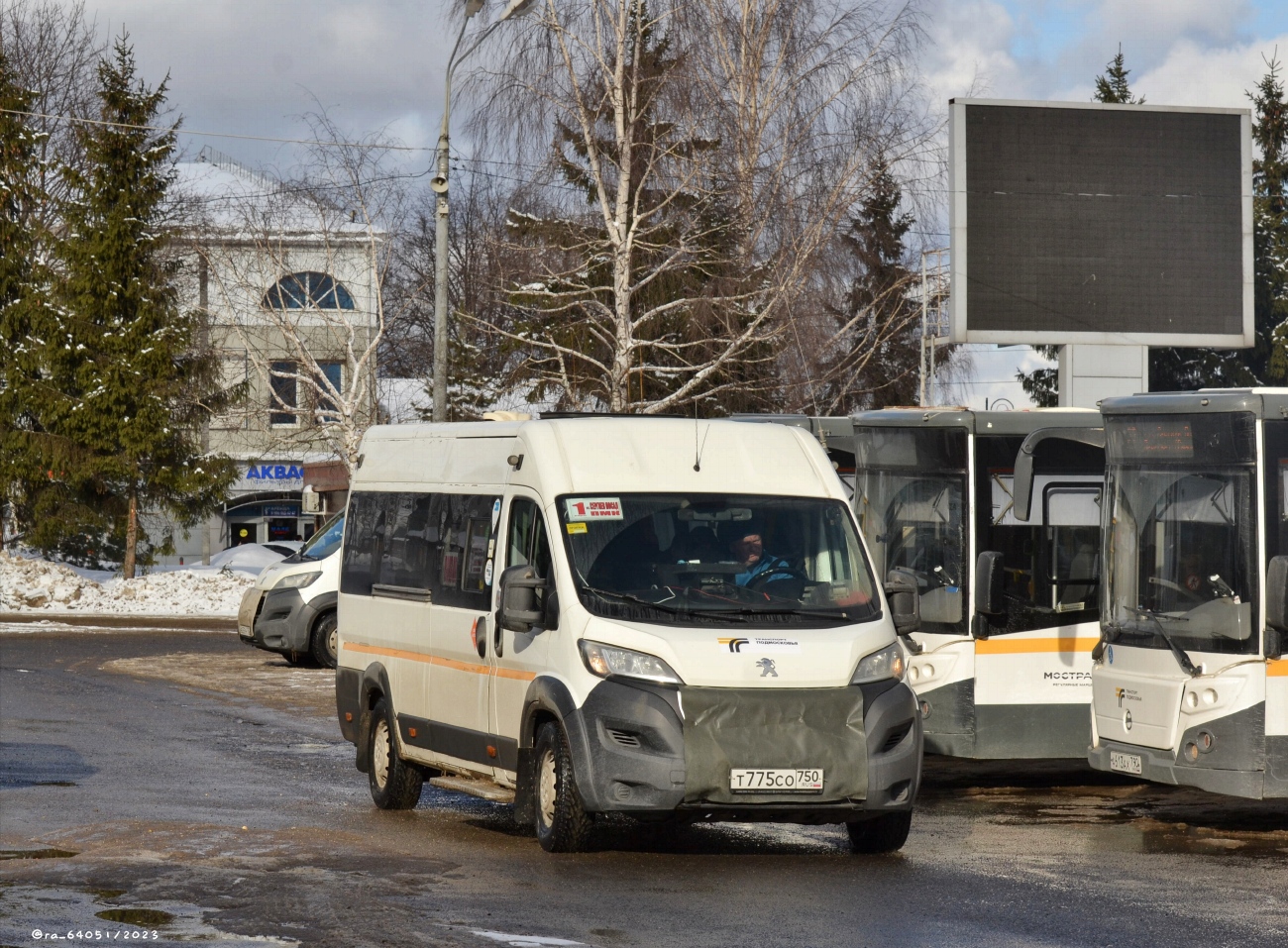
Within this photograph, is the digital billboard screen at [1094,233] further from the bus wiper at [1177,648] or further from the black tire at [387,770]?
the black tire at [387,770]

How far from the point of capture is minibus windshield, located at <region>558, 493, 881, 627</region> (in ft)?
33.2

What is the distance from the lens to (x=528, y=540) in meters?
10.8

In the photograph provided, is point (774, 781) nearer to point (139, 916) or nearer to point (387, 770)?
point (139, 916)

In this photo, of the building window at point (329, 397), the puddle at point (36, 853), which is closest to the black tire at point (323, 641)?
the building window at point (329, 397)

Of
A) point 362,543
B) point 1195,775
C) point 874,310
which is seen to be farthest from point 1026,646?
point 874,310

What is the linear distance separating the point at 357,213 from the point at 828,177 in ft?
28.1

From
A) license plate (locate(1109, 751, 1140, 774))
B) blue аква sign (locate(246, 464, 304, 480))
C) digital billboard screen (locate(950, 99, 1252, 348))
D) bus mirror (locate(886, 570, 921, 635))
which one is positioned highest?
digital billboard screen (locate(950, 99, 1252, 348))

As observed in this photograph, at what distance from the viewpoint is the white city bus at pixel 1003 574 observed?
13.7 meters

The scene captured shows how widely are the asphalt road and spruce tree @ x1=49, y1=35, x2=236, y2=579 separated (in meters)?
24.3

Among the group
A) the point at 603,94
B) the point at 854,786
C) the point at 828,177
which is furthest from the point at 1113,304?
the point at 854,786

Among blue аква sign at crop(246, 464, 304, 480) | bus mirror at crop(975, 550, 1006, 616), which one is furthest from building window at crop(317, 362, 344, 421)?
bus mirror at crop(975, 550, 1006, 616)

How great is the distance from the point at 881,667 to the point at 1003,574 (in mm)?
3638

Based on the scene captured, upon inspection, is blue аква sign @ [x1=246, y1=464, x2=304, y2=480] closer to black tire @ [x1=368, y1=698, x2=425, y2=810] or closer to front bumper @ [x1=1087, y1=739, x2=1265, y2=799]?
black tire @ [x1=368, y1=698, x2=425, y2=810]

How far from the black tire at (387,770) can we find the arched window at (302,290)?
71.9ft
